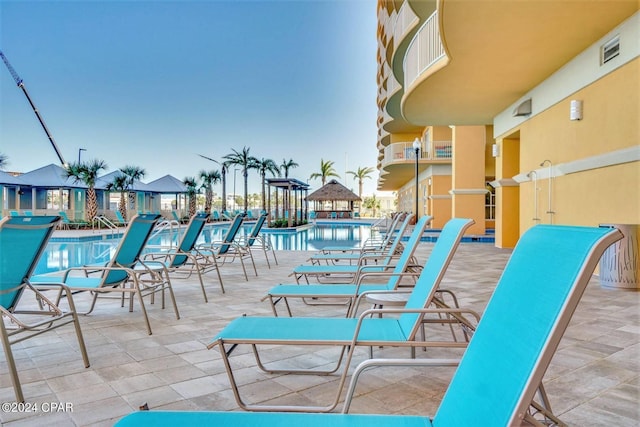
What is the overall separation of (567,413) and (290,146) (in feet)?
141

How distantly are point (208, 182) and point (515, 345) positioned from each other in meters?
39.5

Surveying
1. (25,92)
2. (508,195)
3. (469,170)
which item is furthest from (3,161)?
(508,195)

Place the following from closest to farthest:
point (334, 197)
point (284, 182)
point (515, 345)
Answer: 1. point (515, 345)
2. point (284, 182)
3. point (334, 197)

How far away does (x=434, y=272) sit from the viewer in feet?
8.52

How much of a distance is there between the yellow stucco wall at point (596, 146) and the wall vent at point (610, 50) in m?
0.28

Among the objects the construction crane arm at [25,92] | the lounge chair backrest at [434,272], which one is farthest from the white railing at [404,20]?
the construction crane arm at [25,92]

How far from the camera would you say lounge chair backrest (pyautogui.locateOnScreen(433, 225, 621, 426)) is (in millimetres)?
983

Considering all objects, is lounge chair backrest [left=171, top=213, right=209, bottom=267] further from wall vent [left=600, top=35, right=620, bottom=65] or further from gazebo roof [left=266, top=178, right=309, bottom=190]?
gazebo roof [left=266, top=178, right=309, bottom=190]

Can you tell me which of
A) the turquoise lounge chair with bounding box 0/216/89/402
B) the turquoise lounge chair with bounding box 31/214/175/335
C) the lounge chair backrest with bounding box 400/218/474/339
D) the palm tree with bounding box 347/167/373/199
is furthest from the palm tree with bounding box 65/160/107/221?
the palm tree with bounding box 347/167/373/199

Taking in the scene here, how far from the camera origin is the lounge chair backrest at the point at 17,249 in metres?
2.61

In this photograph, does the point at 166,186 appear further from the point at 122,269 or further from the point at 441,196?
the point at 122,269

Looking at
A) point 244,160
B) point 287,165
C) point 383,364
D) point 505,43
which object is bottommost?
point 383,364

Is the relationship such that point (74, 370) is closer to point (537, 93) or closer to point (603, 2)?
point (603, 2)

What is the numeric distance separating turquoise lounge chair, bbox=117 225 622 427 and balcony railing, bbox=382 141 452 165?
1772cm
